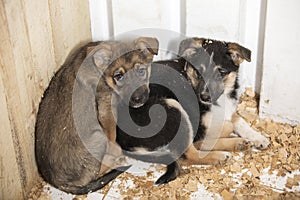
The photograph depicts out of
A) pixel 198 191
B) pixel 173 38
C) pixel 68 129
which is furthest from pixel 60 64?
pixel 198 191

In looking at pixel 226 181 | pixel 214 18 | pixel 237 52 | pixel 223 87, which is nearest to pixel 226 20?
pixel 214 18

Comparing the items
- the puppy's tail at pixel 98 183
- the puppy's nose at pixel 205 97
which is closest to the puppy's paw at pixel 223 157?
the puppy's nose at pixel 205 97

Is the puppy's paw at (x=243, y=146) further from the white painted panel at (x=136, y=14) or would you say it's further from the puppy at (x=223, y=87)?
the white painted panel at (x=136, y=14)

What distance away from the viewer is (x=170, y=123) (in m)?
3.04

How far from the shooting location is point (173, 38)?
3.45m

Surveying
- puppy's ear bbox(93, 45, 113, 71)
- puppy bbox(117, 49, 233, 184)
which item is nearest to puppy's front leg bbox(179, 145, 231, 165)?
puppy bbox(117, 49, 233, 184)

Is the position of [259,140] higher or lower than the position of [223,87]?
lower

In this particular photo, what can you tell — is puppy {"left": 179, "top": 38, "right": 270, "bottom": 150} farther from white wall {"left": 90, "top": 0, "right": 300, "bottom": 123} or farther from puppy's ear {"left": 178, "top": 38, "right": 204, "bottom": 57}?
white wall {"left": 90, "top": 0, "right": 300, "bottom": 123}

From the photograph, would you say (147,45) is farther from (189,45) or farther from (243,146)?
(243,146)

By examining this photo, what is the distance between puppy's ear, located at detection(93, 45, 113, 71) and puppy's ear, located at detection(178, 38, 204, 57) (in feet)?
1.36

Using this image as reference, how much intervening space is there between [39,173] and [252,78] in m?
1.43

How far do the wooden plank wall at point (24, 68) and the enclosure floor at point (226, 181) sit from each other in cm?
24

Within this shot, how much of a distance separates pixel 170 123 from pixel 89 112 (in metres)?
0.44

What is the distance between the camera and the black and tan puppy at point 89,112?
2994mm
